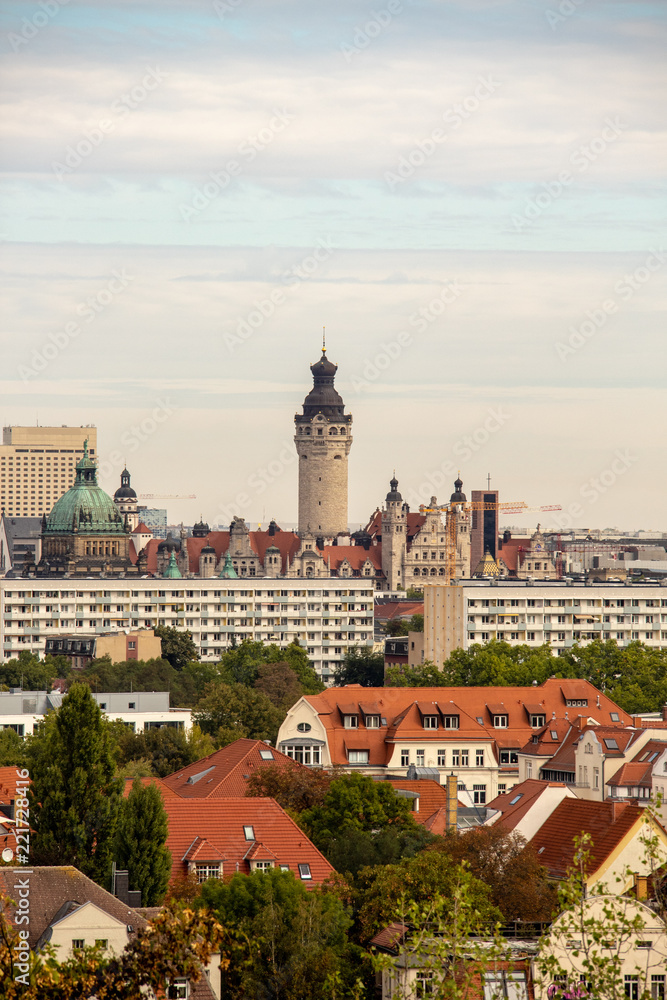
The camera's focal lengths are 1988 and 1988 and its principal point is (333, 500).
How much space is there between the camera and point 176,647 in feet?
546

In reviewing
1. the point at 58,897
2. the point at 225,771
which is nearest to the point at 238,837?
the point at 58,897

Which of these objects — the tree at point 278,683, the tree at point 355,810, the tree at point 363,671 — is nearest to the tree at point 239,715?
the tree at point 278,683

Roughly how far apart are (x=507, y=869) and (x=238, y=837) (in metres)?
8.28

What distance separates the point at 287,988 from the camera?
142ft

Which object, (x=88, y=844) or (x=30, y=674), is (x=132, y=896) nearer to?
(x=88, y=844)

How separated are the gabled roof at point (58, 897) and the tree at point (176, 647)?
117151 millimetres

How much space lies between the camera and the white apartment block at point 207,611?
600 feet

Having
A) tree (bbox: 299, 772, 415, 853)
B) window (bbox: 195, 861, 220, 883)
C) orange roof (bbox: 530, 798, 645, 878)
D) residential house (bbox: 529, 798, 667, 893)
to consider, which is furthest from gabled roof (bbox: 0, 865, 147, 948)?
tree (bbox: 299, 772, 415, 853)

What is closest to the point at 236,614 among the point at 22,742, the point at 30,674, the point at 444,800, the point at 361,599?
the point at 361,599

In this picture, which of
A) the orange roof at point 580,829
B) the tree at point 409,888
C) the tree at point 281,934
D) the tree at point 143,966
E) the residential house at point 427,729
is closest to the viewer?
the tree at point 143,966

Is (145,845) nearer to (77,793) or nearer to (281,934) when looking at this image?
(77,793)

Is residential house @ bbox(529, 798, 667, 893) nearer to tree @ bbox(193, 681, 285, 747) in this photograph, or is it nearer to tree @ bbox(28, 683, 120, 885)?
tree @ bbox(28, 683, 120, 885)

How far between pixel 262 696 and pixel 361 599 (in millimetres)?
80625

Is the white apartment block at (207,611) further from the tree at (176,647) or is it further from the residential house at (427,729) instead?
the residential house at (427,729)
